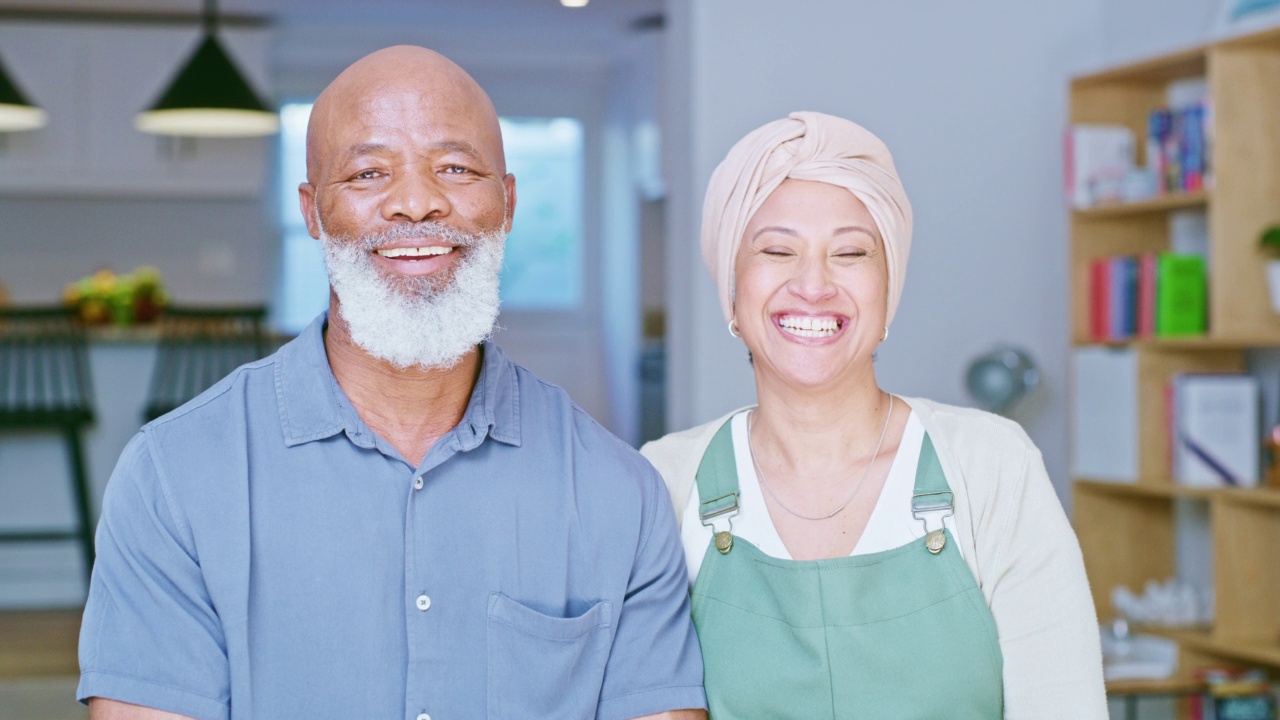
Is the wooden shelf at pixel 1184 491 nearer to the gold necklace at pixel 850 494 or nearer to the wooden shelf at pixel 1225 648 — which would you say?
the wooden shelf at pixel 1225 648

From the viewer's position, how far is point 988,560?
168cm

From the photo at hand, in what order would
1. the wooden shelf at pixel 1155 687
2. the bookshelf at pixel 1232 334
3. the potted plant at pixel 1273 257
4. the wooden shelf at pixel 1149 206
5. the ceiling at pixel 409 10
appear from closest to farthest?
the wooden shelf at pixel 1155 687 → the potted plant at pixel 1273 257 → the bookshelf at pixel 1232 334 → the wooden shelf at pixel 1149 206 → the ceiling at pixel 409 10

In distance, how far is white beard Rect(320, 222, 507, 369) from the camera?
5.23 ft

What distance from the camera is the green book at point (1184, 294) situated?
12.2 feet

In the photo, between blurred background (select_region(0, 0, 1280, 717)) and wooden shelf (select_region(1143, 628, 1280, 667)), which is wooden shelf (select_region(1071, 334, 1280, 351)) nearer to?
blurred background (select_region(0, 0, 1280, 717))

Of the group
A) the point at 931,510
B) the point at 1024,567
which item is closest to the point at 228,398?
the point at 931,510

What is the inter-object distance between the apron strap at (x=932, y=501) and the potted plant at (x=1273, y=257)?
2157 mm

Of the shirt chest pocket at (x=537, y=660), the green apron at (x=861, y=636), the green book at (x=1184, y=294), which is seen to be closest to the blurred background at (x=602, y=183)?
the green book at (x=1184, y=294)

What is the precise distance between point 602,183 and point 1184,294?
5.46 m

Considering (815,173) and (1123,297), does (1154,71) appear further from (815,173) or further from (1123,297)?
(815,173)

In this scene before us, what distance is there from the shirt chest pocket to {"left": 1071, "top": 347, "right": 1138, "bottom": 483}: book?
2.73m

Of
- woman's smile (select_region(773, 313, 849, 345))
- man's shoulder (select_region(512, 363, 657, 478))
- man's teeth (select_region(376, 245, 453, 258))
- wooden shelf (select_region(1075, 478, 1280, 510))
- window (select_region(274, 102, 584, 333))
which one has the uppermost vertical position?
window (select_region(274, 102, 584, 333))

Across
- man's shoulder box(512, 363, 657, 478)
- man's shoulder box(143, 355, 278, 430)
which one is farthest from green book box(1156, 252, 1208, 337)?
man's shoulder box(143, 355, 278, 430)

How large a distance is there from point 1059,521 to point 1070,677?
0.63ft
